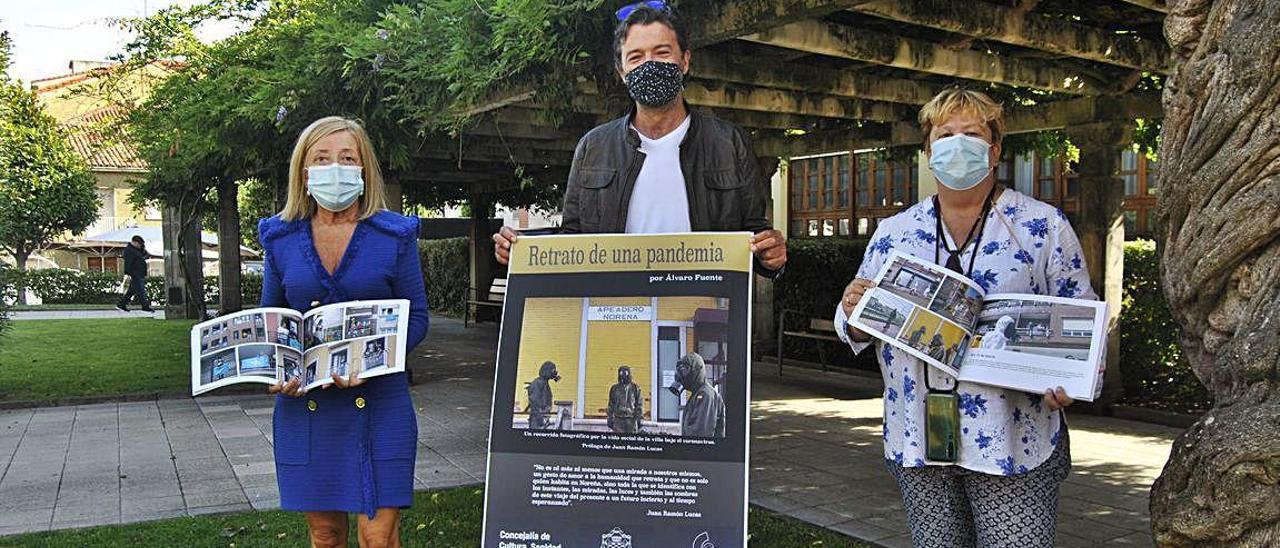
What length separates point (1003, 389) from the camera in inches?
104

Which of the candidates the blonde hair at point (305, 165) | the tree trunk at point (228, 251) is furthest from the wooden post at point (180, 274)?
the blonde hair at point (305, 165)

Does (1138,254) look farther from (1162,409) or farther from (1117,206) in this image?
(1162,409)

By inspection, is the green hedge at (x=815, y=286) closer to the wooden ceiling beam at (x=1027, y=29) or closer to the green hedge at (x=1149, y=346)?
the green hedge at (x=1149, y=346)

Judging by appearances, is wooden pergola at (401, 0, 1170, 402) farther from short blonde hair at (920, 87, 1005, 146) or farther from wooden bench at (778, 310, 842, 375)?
short blonde hair at (920, 87, 1005, 146)

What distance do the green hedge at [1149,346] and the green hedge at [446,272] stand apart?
52.9ft

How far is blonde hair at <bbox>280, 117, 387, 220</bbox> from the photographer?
10.7 feet

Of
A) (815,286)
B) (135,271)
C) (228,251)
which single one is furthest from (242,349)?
(135,271)

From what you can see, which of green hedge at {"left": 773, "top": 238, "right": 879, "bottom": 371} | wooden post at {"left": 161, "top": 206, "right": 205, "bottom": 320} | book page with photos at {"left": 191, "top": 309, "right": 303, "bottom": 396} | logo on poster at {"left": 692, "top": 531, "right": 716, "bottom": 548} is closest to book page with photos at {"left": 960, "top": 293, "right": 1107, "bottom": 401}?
logo on poster at {"left": 692, "top": 531, "right": 716, "bottom": 548}

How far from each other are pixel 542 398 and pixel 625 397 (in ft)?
0.81

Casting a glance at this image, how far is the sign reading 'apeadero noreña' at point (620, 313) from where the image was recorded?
8.57 feet

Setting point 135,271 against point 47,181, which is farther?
point 135,271

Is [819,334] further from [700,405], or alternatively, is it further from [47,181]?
[47,181]

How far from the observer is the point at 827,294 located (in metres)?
13.7

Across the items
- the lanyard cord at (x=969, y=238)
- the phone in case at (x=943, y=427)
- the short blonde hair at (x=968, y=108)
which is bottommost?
the phone in case at (x=943, y=427)
